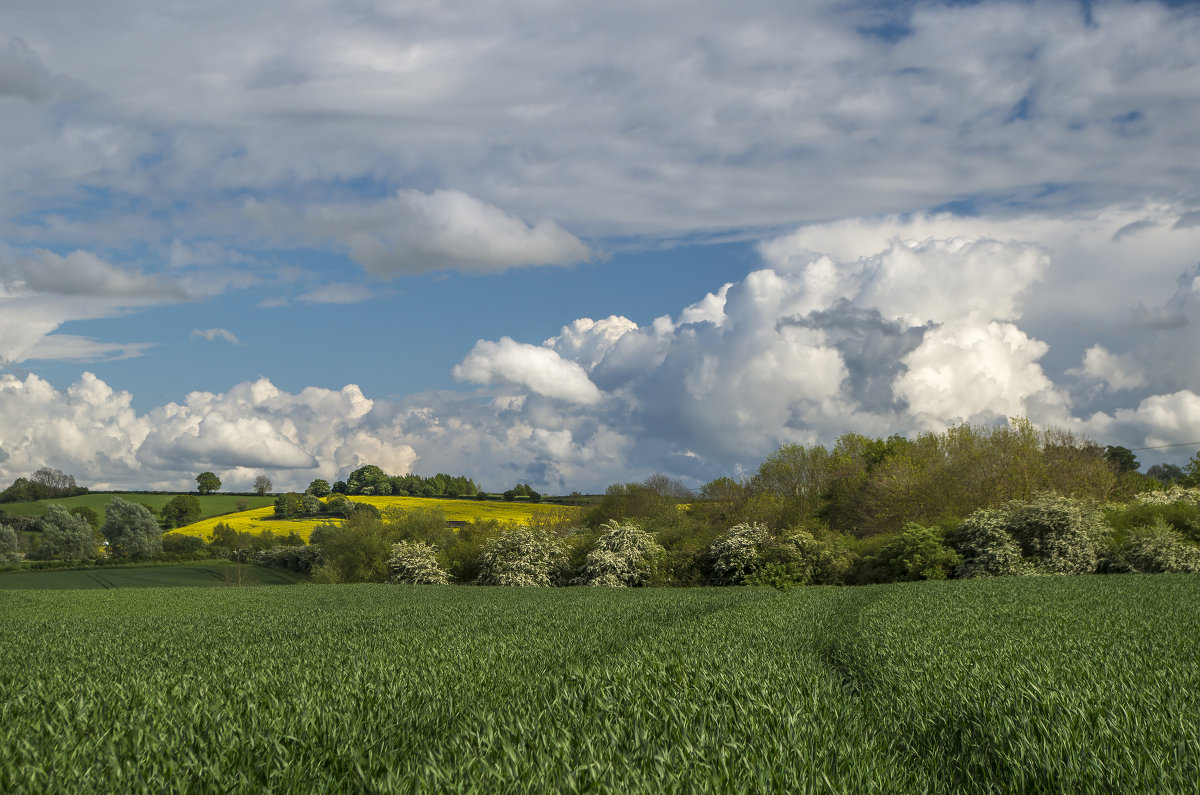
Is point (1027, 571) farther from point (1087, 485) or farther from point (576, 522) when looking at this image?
point (576, 522)

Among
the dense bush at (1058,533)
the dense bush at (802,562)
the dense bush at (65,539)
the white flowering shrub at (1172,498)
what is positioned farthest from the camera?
the dense bush at (65,539)

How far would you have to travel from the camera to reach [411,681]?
907 centimetres

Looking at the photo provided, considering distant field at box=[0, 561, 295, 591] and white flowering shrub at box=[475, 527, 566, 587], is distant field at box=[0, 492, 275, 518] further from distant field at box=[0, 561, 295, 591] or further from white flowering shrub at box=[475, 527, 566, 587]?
white flowering shrub at box=[475, 527, 566, 587]

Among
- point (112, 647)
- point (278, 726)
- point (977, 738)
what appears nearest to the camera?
point (278, 726)

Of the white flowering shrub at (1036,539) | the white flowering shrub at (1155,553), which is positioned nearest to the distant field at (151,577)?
the white flowering shrub at (1036,539)

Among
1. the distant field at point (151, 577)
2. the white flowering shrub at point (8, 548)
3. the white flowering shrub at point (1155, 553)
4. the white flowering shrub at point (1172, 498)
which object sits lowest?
the distant field at point (151, 577)

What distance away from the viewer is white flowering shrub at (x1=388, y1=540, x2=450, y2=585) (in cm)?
5397

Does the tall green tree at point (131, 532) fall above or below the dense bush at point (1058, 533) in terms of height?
below

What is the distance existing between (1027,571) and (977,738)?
123 ft

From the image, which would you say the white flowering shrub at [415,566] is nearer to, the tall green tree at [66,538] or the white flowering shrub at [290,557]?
the white flowering shrub at [290,557]

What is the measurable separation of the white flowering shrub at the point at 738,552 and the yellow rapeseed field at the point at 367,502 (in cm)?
4295

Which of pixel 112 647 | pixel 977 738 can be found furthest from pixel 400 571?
pixel 977 738

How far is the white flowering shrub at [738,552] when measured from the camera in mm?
45906

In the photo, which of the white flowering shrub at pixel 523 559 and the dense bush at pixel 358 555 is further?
the dense bush at pixel 358 555
